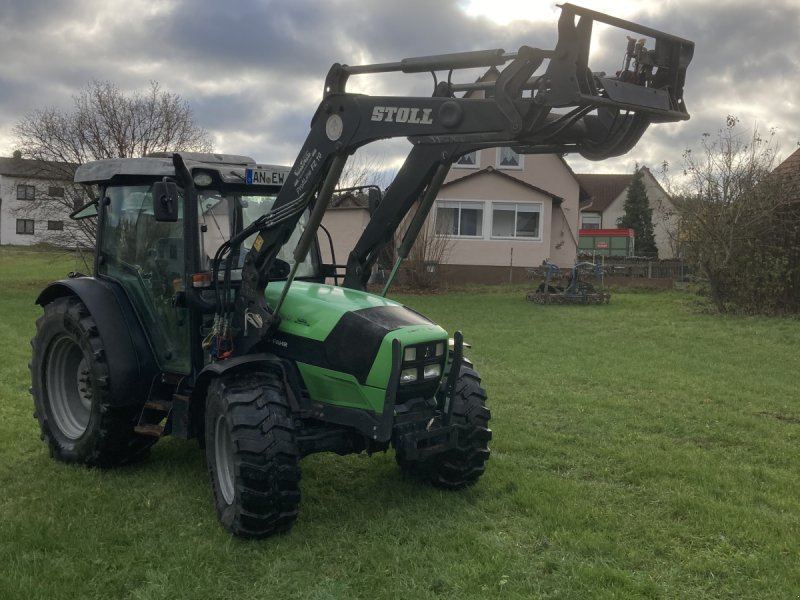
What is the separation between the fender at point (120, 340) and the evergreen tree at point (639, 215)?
151 feet

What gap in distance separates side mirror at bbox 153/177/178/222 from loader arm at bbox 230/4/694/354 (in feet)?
1.53

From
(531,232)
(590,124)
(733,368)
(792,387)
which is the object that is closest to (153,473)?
(590,124)

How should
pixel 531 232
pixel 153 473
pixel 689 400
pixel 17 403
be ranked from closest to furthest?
pixel 153 473 < pixel 17 403 < pixel 689 400 < pixel 531 232

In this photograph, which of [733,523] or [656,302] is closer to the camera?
[733,523]

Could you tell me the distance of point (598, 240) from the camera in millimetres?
41750

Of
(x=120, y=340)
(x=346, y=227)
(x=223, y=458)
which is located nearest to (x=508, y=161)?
(x=346, y=227)

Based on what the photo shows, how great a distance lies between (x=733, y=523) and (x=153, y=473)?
4056mm

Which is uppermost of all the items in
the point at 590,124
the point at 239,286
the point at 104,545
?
the point at 590,124

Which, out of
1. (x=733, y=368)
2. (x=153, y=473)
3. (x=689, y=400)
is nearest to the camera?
(x=153, y=473)

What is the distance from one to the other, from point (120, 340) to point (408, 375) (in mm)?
2243

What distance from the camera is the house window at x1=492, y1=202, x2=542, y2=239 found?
26.9 metres

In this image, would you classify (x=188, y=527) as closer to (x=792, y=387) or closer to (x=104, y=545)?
(x=104, y=545)

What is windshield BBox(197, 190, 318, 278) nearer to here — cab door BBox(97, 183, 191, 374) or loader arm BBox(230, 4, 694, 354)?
cab door BBox(97, 183, 191, 374)

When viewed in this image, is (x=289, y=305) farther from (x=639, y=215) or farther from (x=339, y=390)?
(x=639, y=215)
